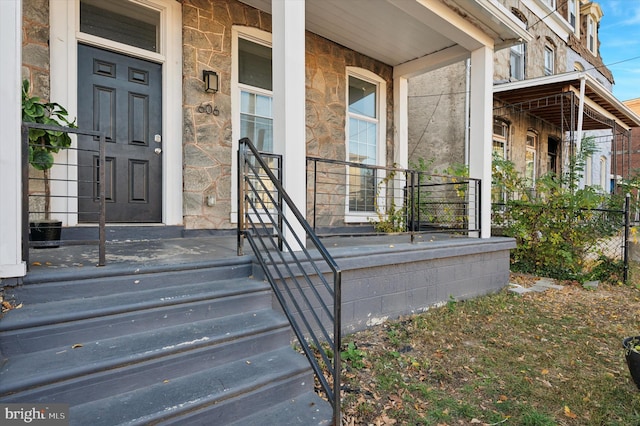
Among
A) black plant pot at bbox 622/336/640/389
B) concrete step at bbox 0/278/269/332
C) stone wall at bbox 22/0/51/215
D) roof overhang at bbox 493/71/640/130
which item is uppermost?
roof overhang at bbox 493/71/640/130

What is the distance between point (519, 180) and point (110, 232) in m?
5.71

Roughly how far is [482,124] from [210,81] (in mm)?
3362

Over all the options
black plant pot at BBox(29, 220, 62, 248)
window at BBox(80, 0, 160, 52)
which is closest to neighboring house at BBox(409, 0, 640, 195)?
window at BBox(80, 0, 160, 52)

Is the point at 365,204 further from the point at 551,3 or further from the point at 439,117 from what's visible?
the point at 551,3

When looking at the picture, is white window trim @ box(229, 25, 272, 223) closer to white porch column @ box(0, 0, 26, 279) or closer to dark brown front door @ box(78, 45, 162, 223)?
dark brown front door @ box(78, 45, 162, 223)

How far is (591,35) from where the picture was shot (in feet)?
41.4

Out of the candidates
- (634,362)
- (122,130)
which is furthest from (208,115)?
(634,362)

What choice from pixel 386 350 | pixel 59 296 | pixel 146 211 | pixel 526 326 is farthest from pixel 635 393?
pixel 146 211

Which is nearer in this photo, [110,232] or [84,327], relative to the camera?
[84,327]

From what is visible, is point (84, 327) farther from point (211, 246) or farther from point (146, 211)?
point (146, 211)

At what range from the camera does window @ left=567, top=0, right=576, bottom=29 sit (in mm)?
10469

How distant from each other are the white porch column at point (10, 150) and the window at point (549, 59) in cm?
1172

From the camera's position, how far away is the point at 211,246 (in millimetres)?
3178

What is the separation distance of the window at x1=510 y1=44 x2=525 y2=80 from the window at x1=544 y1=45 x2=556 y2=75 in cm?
151
